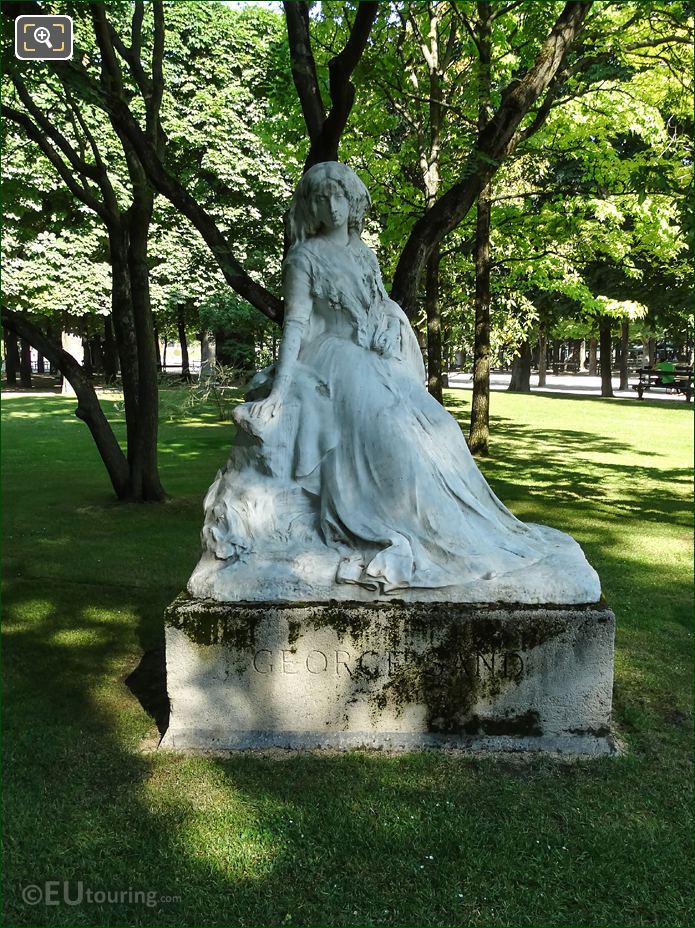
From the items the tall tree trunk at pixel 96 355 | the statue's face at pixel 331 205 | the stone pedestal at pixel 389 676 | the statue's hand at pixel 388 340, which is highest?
the tall tree trunk at pixel 96 355

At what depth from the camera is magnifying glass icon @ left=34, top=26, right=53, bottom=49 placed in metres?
6.73

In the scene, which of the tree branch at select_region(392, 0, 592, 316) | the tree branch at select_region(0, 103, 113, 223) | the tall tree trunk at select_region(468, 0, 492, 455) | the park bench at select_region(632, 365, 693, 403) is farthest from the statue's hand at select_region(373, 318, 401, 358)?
the park bench at select_region(632, 365, 693, 403)

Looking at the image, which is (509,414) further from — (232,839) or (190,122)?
(232,839)

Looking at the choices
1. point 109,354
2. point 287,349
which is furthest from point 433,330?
point 109,354

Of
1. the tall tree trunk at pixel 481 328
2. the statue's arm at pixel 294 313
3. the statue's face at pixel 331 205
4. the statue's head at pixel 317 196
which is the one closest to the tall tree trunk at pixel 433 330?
the tall tree trunk at pixel 481 328

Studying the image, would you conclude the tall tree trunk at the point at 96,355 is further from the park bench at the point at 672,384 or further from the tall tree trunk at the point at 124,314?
the tall tree trunk at the point at 124,314

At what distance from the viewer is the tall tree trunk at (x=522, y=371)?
1393 inches

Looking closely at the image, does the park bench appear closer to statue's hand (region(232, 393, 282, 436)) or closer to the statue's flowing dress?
the statue's flowing dress

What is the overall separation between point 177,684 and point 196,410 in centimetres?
2001

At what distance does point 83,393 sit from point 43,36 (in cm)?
395

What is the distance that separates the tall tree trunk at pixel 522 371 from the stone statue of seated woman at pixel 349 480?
31.2 meters

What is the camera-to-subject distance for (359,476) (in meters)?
4.41

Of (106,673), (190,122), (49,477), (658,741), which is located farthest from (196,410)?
(658,741)

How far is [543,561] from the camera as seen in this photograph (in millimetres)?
4352
